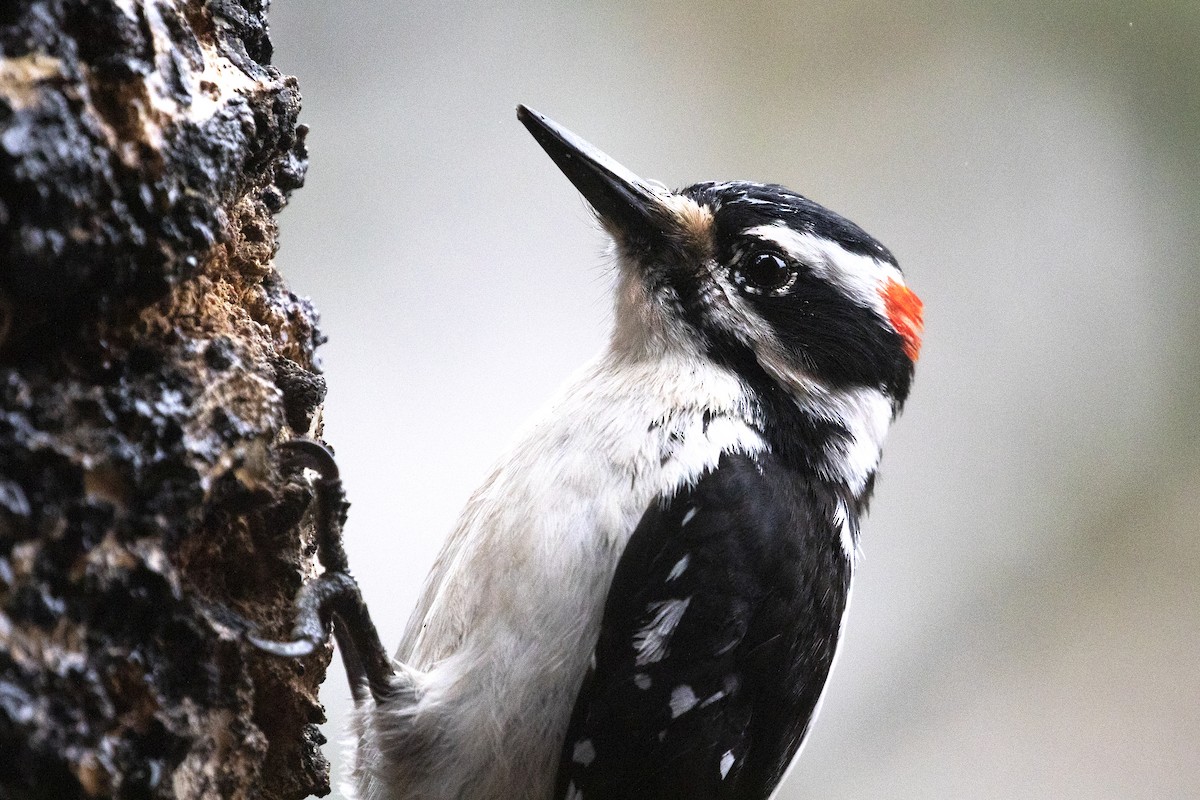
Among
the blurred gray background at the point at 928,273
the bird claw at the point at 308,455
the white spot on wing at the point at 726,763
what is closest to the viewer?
the bird claw at the point at 308,455

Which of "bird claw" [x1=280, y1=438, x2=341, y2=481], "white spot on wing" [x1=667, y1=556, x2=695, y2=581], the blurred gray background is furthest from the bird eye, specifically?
the blurred gray background

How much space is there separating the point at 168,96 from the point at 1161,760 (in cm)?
461

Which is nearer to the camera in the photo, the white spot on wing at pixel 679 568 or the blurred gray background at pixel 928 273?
the white spot on wing at pixel 679 568

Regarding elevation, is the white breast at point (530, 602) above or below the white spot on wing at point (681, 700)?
above

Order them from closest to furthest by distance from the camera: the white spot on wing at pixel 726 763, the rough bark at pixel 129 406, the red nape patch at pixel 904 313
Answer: the rough bark at pixel 129 406, the white spot on wing at pixel 726 763, the red nape patch at pixel 904 313

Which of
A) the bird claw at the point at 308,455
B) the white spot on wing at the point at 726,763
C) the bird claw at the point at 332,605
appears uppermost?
the bird claw at the point at 308,455

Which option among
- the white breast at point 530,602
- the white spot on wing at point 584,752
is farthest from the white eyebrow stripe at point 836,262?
the white spot on wing at point 584,752

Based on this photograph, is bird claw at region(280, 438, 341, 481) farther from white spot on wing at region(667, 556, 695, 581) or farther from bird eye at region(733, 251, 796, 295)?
bird eye at region(733, 251, 796, 295)

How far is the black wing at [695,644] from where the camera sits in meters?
1.63

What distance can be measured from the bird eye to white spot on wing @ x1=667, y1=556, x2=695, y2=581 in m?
0.59

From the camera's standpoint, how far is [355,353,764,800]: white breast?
1643 millimetres

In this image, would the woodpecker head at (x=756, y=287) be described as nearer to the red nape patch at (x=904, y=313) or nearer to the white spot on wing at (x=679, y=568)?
the red nape patch at (x=904, y=313)

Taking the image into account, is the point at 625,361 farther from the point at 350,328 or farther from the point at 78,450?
the point at 350,328

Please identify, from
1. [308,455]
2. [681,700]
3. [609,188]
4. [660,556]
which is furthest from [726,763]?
[609,188]
